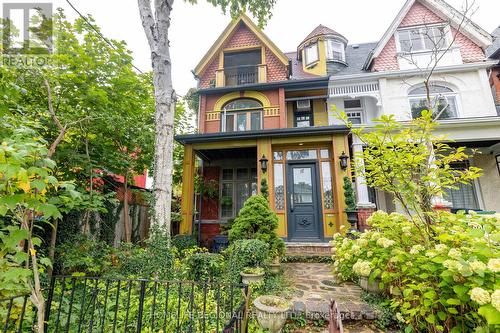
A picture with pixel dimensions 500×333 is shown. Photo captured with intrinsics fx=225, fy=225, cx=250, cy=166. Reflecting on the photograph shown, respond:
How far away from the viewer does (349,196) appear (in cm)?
637

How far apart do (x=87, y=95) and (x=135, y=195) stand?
3763 mm

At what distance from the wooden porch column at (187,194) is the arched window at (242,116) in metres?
2.14

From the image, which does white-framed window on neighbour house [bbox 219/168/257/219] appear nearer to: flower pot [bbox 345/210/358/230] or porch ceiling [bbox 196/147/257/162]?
porch ceiling [bbox 196/147/257/162]

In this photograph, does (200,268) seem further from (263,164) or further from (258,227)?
(263,164)

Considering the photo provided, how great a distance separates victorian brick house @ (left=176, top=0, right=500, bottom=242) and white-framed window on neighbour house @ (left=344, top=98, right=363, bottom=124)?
0.04 m

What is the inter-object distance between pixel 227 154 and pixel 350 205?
16.1 feet

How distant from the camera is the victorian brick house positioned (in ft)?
22.8

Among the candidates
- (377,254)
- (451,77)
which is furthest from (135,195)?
(451,77)

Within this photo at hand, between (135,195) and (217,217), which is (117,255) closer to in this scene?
(135,195)

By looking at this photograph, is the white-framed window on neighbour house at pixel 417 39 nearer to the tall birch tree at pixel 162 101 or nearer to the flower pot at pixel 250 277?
the tall birch tree at pixel 162 101

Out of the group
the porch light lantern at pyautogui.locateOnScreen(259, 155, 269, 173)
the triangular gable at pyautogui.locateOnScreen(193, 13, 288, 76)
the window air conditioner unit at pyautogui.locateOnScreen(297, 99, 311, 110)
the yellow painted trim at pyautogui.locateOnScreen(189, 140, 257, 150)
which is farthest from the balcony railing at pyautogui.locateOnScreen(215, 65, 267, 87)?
the porch light lantern at pyautogui.locateOnScreen(259, 155, 269, 173)

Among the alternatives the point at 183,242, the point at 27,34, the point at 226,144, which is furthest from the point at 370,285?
the point at 27,34

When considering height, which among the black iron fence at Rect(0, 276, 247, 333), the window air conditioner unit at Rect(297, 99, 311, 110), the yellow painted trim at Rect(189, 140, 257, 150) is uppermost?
the window air conditioner unit at Rect(297, 99, 311, 110)

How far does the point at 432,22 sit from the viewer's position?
8.88 meters
